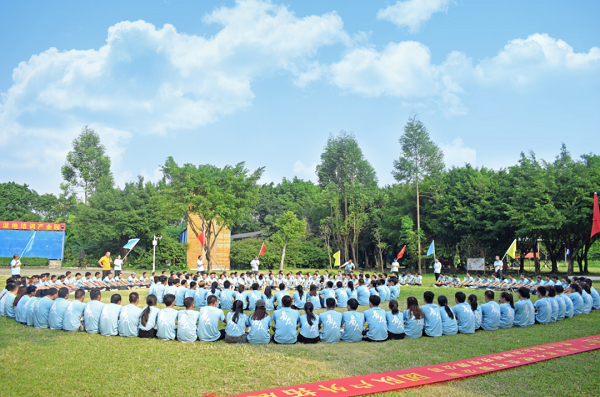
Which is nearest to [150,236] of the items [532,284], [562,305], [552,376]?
[532,284]

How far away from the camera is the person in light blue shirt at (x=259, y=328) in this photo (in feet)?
24.6

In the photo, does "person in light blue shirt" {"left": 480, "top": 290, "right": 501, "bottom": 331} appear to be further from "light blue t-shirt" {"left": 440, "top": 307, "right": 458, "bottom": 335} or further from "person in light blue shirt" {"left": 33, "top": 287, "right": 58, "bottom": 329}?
"person in light blue shirt" {"left": 33, "top": 287, "right": 58, "bottom": 329}

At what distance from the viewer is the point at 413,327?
8117mm

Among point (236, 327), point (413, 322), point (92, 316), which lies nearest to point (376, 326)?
point (413, 322)

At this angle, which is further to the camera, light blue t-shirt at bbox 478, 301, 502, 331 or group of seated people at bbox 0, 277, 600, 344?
light blue t-shirt at bbox 478, 301, 502, 331

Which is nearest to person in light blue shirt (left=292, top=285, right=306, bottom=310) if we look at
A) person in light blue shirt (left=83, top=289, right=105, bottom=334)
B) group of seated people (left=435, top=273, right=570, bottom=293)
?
person in light blue shirt (left=83, top=289, right=105, bottom=334)

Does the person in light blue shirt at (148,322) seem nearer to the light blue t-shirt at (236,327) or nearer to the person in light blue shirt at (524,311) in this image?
the light blue t-shirt at (236,327)

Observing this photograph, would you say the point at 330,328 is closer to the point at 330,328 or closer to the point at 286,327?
the point at 330,328

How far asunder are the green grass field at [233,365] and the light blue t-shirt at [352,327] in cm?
31

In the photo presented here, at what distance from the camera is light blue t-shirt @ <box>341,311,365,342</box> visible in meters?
7.79

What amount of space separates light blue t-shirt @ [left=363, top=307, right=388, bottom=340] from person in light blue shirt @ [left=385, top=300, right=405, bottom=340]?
183 mm

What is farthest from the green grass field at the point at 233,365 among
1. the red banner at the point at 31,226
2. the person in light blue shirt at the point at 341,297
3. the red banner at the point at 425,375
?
the red banner at the point at 31,226

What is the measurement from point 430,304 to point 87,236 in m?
33.7

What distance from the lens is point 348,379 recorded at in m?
5.37
